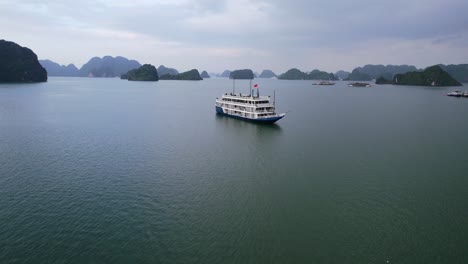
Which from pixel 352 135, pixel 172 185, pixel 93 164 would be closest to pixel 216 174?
pixel 172 185

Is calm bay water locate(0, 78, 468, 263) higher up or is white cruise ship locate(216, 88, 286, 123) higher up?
white cruise ship locate(216, 88, 286, 123)

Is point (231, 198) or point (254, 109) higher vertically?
point (254, 109)

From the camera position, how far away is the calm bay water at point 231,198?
83.0 feet

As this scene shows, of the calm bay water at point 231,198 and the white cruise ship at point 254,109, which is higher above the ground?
the white cruise ship at point 254,109

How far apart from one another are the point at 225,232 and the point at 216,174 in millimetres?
15796

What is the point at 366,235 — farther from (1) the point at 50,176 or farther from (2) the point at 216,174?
(1) the point at 50,176

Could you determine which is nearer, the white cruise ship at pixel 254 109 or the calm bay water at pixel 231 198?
the calm bay water at pixel 231 198

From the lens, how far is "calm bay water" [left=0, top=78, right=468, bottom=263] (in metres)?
25.3

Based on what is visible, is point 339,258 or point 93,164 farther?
point 93,164

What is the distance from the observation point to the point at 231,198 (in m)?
35.5

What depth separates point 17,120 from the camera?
80688mm

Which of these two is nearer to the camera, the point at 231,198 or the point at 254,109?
the point at 231,198

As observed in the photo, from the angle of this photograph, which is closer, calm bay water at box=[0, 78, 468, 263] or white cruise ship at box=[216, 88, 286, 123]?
calm bay water at box=[0, 78, 468, 263]

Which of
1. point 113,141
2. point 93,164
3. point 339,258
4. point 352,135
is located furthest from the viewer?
point 352,135
